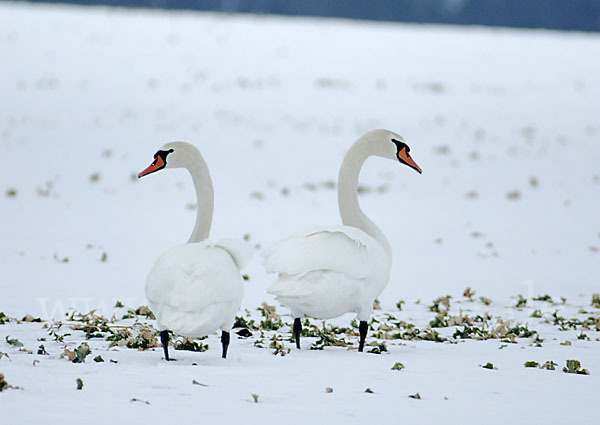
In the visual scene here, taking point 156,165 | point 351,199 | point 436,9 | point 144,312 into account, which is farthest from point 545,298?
point 436,9

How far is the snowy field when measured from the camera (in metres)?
5.18

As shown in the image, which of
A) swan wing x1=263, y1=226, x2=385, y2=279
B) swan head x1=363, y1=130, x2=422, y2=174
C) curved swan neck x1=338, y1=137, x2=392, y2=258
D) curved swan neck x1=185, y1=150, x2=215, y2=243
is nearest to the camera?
swan wing x1=263, y1=226, x2=385, y2=279

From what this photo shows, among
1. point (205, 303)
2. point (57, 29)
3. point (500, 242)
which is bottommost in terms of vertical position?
point (205, 303)

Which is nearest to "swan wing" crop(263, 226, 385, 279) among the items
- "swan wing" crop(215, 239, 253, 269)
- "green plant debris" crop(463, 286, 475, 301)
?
"swan wing" crop(215, 239, 253, 269)

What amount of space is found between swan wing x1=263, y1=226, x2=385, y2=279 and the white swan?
35 cm

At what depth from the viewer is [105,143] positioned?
19.9 meters

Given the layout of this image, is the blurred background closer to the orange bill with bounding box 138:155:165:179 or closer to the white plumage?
the orange bill with bounding box 138:155:165:179

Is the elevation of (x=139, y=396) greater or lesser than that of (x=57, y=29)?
lesser

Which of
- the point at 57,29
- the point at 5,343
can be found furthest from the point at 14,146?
the point at 57,29

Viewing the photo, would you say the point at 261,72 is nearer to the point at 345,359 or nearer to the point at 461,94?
the point at 461,94

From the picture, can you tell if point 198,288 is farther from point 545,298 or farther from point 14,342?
point 545,298

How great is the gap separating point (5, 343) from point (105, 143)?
1399 cm

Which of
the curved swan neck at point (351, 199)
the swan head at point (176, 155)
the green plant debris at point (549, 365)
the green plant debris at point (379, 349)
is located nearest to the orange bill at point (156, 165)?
the swan head at point (176, 155)

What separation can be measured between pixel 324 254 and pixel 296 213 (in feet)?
25.6
